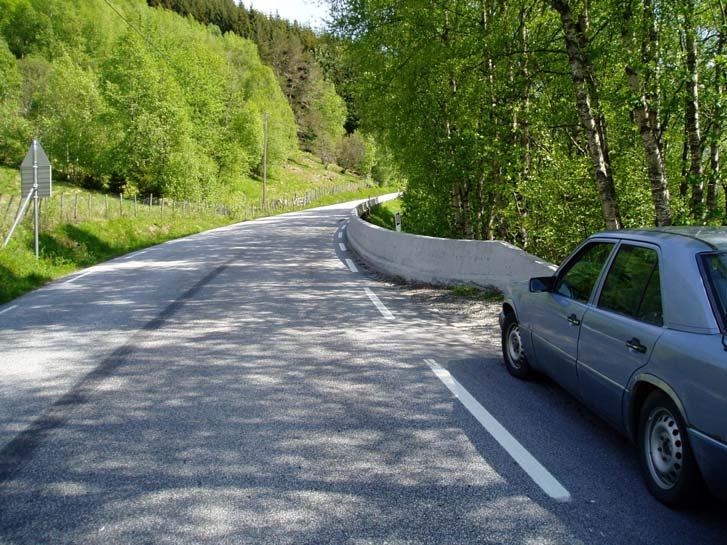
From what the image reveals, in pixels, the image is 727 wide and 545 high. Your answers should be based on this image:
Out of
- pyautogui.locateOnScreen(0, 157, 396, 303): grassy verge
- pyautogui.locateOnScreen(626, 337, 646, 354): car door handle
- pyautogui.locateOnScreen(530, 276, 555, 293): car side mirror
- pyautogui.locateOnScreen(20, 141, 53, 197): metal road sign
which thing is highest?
pyautogui.locateOnScreen(20, 141, 53, 197): metal road sign

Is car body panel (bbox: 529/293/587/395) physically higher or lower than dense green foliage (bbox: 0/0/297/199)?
lower

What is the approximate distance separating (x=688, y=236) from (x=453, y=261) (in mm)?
7528

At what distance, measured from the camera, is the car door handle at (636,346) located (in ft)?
10.8

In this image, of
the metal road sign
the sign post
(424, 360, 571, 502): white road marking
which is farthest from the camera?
the metal road sign

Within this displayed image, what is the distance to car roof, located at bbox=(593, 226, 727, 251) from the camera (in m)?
3.33

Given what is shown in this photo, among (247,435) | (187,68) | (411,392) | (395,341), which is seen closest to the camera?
(247,435)

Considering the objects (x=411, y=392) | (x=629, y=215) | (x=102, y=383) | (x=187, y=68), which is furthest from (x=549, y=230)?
(x=187, y=68)

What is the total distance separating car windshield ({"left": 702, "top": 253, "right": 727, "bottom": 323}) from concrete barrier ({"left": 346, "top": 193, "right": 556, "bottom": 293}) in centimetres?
462

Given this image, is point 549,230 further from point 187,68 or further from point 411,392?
point 187,68

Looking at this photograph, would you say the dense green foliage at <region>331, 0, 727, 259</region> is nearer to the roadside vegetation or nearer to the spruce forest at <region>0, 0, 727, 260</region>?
the spruce forest at <region>0, 0, 727, 260</region>

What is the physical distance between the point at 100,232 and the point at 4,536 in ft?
62.0

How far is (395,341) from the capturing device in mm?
6848

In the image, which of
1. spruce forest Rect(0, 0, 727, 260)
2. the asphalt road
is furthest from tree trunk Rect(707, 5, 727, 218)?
the asphalt road

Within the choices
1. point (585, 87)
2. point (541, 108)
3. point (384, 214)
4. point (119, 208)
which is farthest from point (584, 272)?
point (384, 214)
